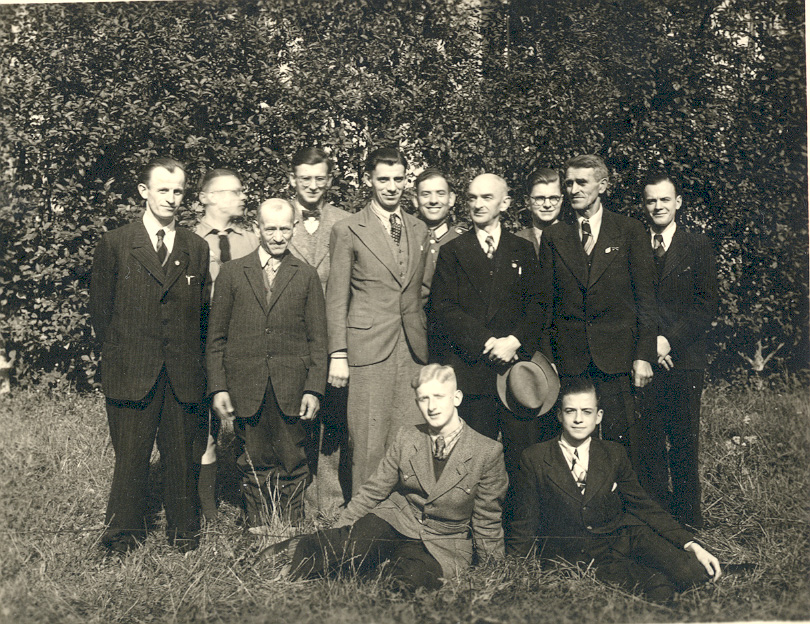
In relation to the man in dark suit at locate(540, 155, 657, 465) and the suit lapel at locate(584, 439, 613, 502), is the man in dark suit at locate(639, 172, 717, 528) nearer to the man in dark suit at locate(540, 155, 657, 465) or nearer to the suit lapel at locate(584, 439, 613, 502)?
the man in dark suit at locate(540, 155, 657, 465)

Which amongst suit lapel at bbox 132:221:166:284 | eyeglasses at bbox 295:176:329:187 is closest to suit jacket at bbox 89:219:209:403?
suit lapel at bbox 132:221:166:284

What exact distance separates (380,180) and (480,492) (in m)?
1.76

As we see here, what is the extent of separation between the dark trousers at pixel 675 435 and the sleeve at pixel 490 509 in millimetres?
1004

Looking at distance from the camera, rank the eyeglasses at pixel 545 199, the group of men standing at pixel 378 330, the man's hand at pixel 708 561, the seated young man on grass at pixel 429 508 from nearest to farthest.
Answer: the man's hand at pixel 708 561, the seated young man on grass at pixel 429 508, the group of men standing at pixel 378 330, the eyeglasses at pixel 545 199

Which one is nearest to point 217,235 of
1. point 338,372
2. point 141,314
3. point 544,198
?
point 141,314

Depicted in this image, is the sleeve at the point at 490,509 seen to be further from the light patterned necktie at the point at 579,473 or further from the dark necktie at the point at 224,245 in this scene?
the dark necktie at the point at 224,245

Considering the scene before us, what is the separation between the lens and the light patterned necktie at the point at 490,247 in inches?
161

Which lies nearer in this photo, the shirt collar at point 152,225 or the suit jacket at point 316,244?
the shirt collar at point 152,225

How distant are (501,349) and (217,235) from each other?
1.80 m

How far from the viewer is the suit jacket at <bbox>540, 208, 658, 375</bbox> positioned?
4.03 m

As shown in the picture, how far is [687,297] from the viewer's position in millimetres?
4199

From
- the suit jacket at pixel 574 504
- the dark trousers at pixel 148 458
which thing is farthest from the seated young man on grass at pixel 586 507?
the dark trousers at pixel 148 458

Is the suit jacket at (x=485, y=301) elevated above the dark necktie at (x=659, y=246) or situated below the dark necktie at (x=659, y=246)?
below

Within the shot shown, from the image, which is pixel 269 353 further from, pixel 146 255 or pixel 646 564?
pixel 646 564
